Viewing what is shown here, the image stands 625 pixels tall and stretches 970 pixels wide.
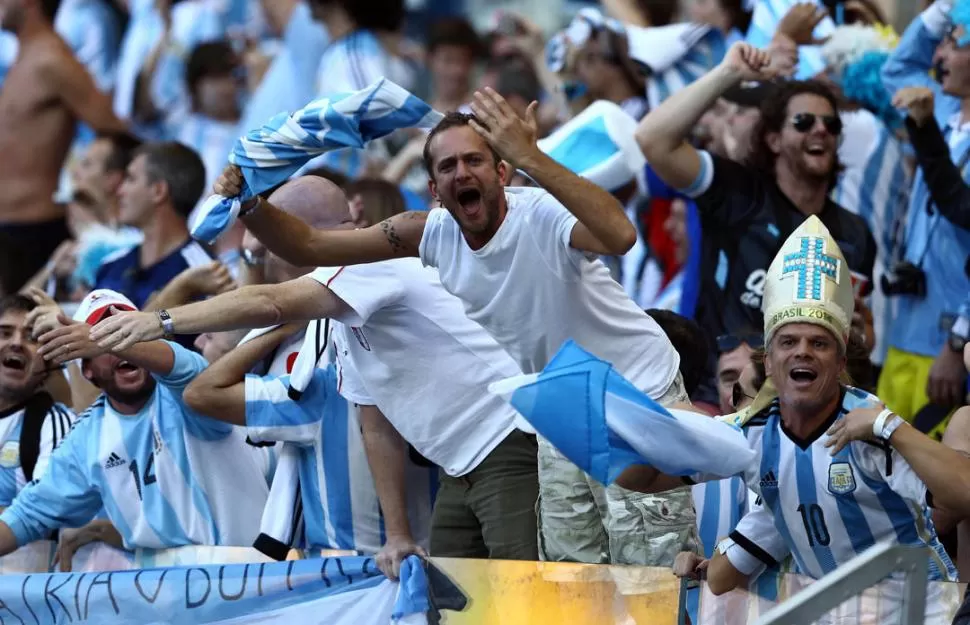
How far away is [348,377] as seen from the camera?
20.2ft

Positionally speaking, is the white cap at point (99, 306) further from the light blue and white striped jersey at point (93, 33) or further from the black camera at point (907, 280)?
Result: the light blue and white striped jersey at point (93, 33)

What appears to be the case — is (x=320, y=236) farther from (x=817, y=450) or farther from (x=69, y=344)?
(x=817, y=450)

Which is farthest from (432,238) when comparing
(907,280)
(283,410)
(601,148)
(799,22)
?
(907,280)

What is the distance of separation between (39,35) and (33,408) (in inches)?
177

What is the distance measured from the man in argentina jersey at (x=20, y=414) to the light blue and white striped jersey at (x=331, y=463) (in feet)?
3.86

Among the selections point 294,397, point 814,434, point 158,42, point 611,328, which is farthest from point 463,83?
point 814,434

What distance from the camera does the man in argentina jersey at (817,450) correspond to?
4.83 m

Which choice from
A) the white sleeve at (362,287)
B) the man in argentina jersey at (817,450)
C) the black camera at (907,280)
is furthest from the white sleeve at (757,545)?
the black camera at (907,280)

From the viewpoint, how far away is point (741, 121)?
25.4ft

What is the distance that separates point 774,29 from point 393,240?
3.13m

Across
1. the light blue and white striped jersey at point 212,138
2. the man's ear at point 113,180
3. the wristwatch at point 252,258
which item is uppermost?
the wristwatch at point 252,258

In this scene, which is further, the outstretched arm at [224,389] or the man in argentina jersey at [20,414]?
the man in argentina jersey at [20,414]

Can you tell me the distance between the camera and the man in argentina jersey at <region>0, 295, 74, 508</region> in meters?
7.13

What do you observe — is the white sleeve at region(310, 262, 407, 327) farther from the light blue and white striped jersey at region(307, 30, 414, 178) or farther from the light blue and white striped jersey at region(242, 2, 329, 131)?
the light blue and white striped jersey at region(242, 2, 329, 131)
